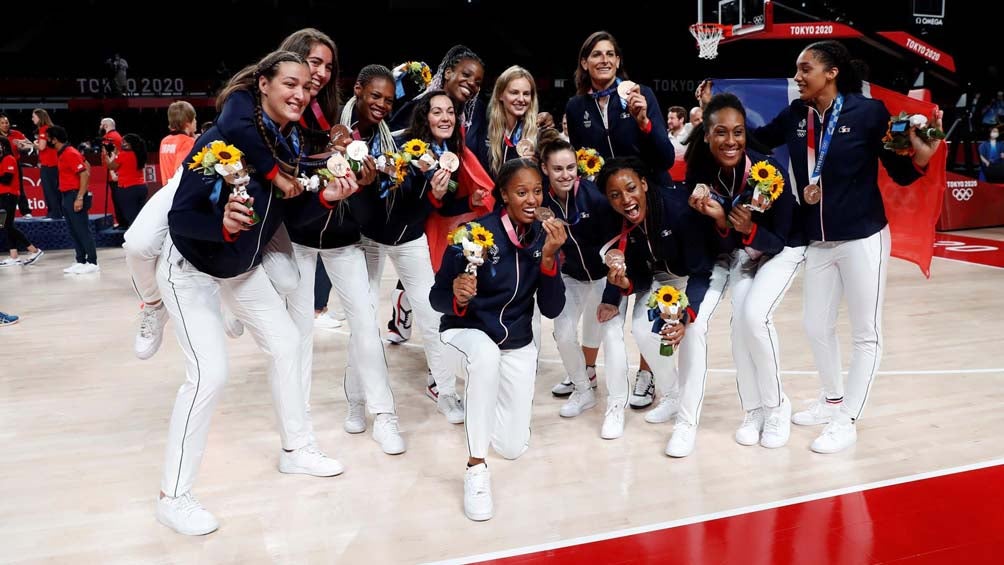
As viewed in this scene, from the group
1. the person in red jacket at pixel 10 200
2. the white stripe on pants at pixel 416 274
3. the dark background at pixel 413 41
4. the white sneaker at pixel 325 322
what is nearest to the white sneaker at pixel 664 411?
the white stripe on pants at pixel 416 274

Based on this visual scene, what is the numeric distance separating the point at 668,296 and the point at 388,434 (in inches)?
63.2

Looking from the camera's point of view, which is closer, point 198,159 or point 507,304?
point 198,159

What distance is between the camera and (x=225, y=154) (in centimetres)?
306

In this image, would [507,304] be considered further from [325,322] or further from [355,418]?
[325,322]

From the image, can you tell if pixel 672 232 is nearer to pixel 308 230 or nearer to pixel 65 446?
pixel 308 230

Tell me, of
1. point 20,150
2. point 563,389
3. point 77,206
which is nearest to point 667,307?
point 563,389

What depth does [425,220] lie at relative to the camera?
4512mm

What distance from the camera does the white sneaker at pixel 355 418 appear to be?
14.8ft

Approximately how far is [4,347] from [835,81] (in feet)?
20.3

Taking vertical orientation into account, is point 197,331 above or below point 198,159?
below

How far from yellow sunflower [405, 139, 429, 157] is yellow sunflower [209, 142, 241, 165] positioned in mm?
1121

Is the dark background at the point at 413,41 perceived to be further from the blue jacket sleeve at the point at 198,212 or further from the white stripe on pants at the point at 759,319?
the blue jacket sleeve at the point at 198,212

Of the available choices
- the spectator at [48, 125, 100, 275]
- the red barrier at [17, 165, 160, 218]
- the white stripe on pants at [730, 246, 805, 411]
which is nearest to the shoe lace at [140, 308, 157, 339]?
the white stripe on pants at [730, 246, 805, 411]

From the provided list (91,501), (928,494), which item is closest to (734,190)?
(928,494)
